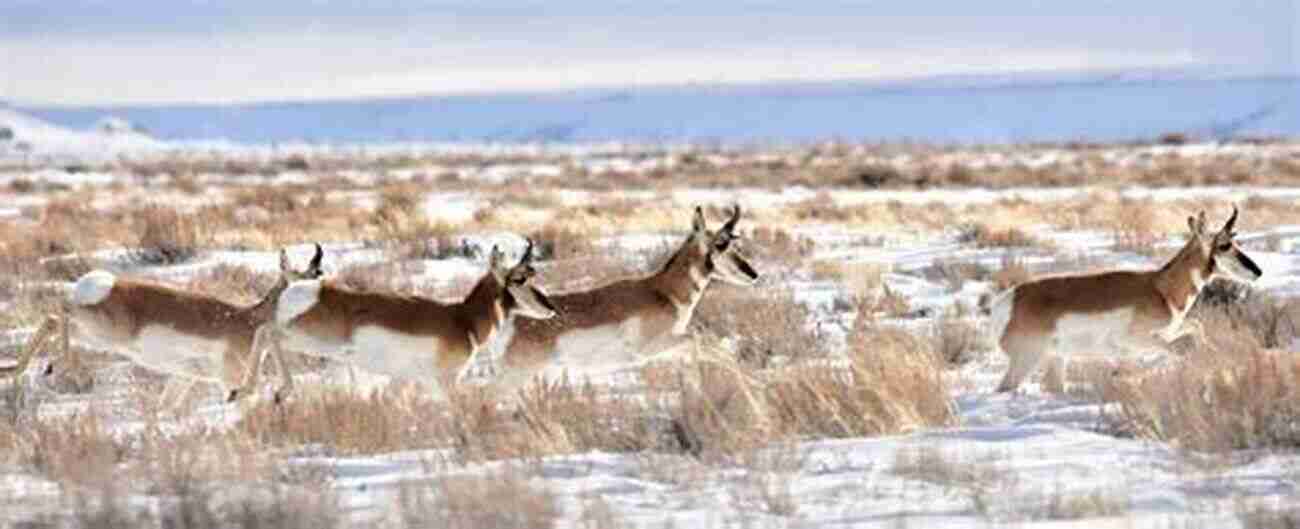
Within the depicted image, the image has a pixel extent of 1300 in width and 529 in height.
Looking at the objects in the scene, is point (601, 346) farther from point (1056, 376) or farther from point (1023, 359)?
point (1056, 376)

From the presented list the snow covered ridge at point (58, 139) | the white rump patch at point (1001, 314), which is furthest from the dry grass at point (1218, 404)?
the snow covered ridge at point (58, 139)

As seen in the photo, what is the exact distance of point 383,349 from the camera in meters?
10.8

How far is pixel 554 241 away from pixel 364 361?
1177 centimetres

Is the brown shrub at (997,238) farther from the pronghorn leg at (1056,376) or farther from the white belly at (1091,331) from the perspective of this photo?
the pronghorn leg at (1056,376)

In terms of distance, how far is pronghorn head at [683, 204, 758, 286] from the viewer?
12.4m

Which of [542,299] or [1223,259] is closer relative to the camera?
[542,299]

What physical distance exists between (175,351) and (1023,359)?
4.17 metres

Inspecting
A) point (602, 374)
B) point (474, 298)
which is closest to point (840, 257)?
point (602, 374)

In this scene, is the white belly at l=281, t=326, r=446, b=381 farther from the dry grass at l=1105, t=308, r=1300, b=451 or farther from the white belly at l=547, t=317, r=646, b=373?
the dry grass at l=1105, t=308, r=1300, b=451

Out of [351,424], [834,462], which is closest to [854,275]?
[351,424]

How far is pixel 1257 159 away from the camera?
49.0 m

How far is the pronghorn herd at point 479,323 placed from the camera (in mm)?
10781

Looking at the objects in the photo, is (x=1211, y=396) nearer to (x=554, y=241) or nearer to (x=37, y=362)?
(x=37, y=362)

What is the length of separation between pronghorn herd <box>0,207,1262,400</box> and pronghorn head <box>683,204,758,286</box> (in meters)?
0.41
